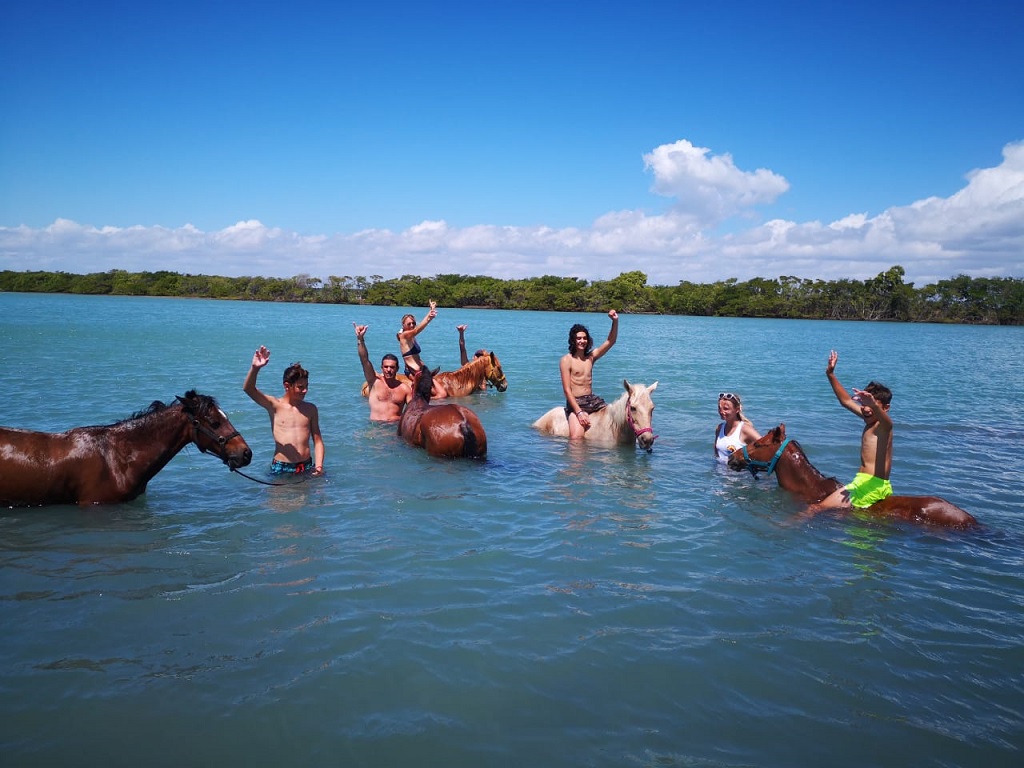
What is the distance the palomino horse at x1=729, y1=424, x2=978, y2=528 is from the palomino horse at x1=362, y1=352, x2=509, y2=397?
8955mm

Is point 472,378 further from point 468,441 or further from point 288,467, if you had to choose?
point 288,467

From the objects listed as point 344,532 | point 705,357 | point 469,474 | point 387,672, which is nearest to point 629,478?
point 469,474

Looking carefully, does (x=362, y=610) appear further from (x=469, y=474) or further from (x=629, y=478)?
(x=629, y=478)

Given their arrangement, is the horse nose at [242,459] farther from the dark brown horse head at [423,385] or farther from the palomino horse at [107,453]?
the dark brown horse head at [423,385]

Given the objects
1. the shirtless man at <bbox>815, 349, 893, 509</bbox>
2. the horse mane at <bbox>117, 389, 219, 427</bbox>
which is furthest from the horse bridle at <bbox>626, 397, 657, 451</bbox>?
the horse mane at <bbox>117, 389, 219, 427</bbox>

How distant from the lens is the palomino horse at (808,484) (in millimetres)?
6895

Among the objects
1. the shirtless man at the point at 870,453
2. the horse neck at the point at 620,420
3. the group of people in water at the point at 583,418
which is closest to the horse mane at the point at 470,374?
the group of people in water at the point at 583,418

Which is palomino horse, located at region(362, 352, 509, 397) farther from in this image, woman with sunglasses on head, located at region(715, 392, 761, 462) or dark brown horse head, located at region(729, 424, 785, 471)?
dark brown horse head, located at region(729, 424, 785, 471)

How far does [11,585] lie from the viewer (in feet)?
15.7

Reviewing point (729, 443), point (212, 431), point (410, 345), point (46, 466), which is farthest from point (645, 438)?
point (46, 466)

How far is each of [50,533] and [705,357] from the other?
32.6 meters

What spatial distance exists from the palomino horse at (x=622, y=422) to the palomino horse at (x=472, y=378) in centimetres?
459

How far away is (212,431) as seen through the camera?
647 cm

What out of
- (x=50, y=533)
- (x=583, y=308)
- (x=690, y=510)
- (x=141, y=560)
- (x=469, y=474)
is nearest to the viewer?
(x=141, y=560)
